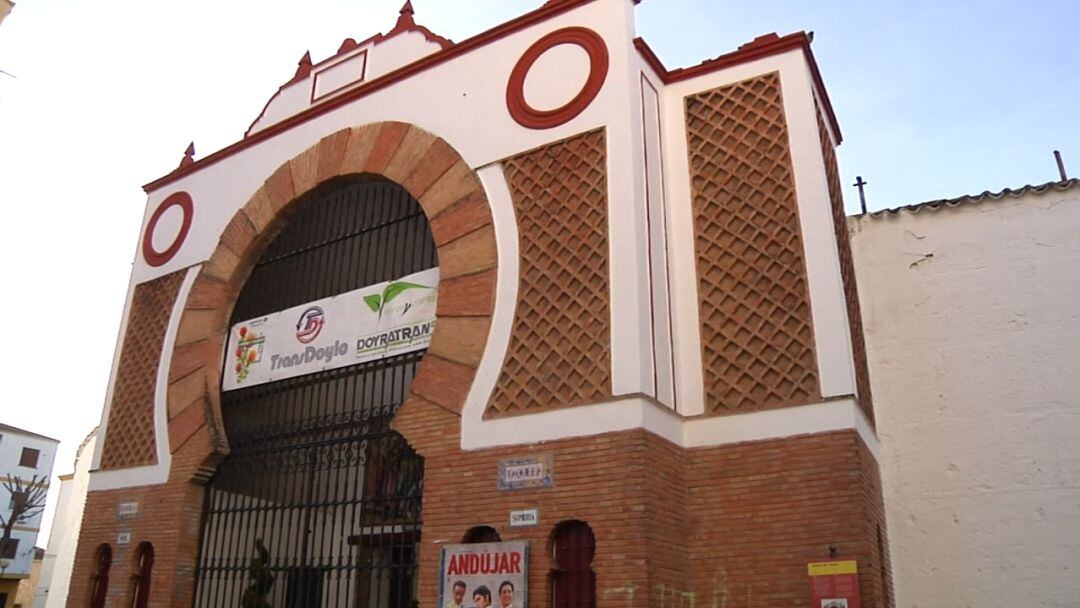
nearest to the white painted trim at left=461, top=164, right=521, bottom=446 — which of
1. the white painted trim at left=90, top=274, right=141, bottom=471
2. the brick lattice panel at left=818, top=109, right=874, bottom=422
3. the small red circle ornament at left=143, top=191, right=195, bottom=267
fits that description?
the brick lattice panel at left=818, top=109, right=874, bottom=422

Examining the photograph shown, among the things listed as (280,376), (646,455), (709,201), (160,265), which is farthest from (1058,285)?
(160,265)

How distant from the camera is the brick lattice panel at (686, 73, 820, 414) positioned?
6.47 metres

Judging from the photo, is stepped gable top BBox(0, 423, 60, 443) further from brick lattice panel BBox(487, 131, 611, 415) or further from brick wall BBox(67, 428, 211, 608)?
brick lattice panel BBox(487, 131, 611, 415)

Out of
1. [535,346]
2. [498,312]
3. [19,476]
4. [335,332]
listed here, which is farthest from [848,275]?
[19,476]

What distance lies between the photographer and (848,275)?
7.51 meters

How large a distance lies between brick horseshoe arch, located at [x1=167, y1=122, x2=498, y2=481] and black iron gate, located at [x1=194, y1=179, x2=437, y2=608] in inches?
9.8

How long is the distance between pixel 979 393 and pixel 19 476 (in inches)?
1249

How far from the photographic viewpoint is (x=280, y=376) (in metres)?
8.98

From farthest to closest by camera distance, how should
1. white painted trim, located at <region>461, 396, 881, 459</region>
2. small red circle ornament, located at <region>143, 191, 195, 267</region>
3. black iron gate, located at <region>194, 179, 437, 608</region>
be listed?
small red circle ornament, located at <region>143, 191, 195, 267</region> < black iron gate, located at <region>194, 179, 437, 608</region> < white painted trim, located at <region>461, 396, 881, 459</region>

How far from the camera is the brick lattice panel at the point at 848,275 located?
6988mm

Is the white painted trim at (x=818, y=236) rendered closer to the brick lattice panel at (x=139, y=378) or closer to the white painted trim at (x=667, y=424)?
the white painted trim at (x=667, y=424)

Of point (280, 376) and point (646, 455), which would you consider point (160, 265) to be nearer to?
point (280, 376)

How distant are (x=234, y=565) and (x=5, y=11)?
5954mm

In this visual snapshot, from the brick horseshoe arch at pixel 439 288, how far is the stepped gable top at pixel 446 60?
533 mm
